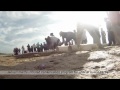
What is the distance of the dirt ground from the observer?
3549 millimetres

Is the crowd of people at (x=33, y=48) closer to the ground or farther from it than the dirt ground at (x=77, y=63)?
farther from it

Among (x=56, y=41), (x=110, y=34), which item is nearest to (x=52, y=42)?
(x=56, y=41)

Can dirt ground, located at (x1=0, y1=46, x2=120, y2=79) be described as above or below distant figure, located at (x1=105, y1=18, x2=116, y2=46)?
below

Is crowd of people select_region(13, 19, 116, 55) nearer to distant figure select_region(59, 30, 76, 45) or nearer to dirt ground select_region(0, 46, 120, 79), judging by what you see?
distant figure select_region(59, 30, 76, 45)

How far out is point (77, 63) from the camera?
3725 mm

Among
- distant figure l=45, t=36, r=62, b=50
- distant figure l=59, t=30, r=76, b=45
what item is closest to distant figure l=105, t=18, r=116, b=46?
distant figure l=59, t=30, r=76, b=45

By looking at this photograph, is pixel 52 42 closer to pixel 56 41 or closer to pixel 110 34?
pixel 56 41

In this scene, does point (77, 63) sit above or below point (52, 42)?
below

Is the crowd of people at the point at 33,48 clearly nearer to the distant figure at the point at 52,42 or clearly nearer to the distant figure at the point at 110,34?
the distant figure at the point at 52,42

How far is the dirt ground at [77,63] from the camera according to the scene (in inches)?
140

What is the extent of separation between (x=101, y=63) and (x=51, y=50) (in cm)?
91

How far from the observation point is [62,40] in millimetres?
3969

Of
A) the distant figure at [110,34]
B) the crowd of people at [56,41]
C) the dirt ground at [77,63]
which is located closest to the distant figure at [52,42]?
the crowd of people at [56,41]
